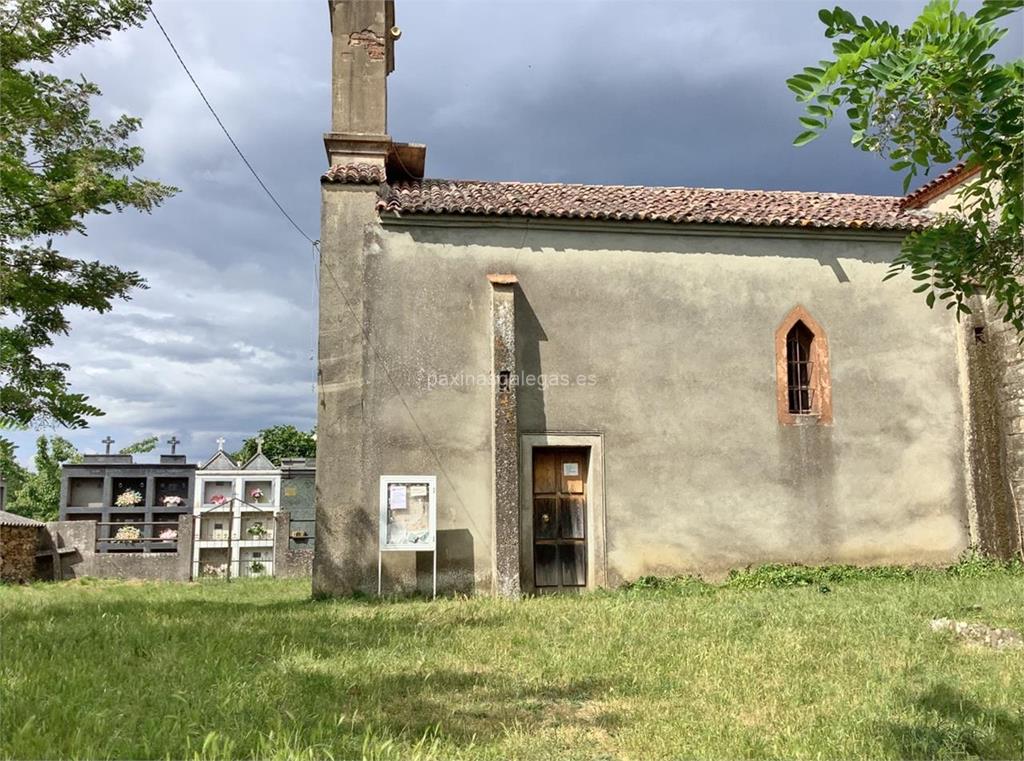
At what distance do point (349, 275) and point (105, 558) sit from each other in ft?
54.9

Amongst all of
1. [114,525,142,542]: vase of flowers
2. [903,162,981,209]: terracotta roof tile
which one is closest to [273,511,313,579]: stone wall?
[114,525,142,542]: vase of flowers

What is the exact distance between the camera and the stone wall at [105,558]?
74.7 feet

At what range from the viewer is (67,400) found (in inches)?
296

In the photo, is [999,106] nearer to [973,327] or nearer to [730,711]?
[730,711]

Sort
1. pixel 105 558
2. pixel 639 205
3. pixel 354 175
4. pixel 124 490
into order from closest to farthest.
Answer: pixel 354 175
pixel 639 205
pixel 105 558
pixel 124 490

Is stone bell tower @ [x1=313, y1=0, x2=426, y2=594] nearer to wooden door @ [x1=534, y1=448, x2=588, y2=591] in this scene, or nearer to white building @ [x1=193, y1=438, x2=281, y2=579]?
wooden door @ [x1=534, y1=448, x2=588, y2=591]

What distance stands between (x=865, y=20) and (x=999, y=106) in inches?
27.9

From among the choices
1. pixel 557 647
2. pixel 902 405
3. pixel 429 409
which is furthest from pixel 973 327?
pixel 557 647

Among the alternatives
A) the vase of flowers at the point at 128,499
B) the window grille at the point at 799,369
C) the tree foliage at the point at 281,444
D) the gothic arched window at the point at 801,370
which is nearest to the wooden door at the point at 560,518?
the gothic arched window at the point at 801,370

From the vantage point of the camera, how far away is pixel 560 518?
1220 centimetres

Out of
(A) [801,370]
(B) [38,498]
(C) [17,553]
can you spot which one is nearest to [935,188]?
(A) [801,370]

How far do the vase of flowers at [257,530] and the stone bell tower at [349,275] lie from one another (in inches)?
780

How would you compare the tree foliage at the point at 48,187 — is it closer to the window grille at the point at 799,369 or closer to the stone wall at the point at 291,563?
the window grille at the point at 799,369

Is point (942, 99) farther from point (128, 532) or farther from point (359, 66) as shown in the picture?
point (128, 532)
